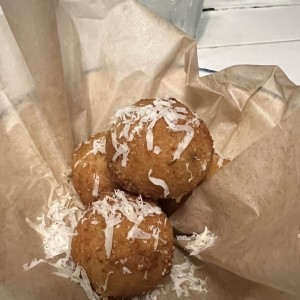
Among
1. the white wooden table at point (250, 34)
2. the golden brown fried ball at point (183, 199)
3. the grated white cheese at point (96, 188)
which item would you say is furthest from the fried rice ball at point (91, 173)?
the white wooden table at point (250, 34)

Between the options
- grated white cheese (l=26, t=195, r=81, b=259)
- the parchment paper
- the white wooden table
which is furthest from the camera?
the white wooden table

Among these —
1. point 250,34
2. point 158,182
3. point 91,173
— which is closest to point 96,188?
point 91,173

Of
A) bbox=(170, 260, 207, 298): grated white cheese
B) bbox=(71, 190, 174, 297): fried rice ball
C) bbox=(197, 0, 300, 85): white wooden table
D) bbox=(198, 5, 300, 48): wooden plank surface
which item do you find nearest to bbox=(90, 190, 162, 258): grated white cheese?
bbox=(71, 190, 174, 297): fried rice ball

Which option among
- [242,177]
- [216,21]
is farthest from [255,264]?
[216,21]

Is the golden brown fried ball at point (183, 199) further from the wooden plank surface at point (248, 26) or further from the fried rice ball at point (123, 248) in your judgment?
the wooden plank surface at point (248, 26)

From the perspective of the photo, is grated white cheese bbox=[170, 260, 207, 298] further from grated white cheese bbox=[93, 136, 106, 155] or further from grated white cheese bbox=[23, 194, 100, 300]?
grated white cheese bbox=[93, 136, 106, 155]

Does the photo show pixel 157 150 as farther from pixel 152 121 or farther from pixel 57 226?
pixel 57 226
